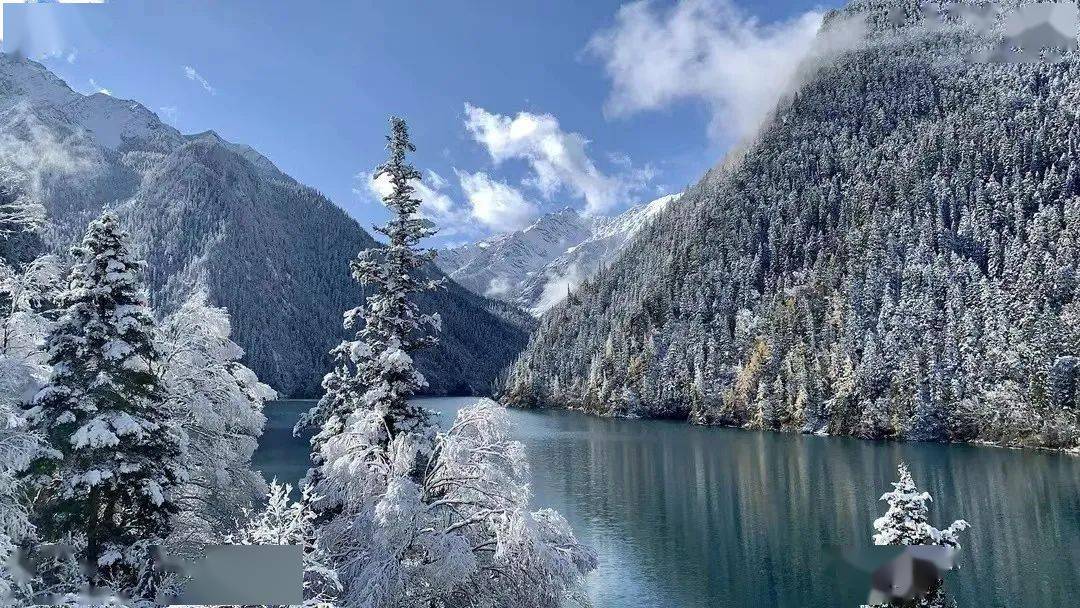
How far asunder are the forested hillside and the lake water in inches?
546

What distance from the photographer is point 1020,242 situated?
11519 centimetres

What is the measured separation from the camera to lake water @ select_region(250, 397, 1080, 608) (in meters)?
33.3

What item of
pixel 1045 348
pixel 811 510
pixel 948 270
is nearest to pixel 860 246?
pixel 948 270

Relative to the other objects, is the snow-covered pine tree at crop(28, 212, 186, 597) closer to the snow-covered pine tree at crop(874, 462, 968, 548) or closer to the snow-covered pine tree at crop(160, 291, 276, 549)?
the snow-covered pine tree at crop(160, 291, 276, 549)

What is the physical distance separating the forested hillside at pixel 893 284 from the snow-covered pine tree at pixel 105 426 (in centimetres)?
9465

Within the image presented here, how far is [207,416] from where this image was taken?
16719 mm

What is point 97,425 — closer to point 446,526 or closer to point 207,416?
point 207,416

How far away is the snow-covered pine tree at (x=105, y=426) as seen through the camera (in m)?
13.0

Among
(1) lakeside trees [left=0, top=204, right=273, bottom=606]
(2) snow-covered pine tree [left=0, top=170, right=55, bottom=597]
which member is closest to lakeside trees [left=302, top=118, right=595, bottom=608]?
(1) lakeside trees [left=0, top=204, right=273, bottom=606]

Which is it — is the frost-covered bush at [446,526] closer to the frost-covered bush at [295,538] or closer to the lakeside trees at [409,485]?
the lakeside trees at [409,485]

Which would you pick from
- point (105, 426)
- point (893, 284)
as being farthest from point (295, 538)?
point (893, 284)

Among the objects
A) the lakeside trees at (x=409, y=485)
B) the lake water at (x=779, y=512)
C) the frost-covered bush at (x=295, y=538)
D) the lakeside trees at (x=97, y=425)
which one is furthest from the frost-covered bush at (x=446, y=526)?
the lake water at (x=779, y=512)

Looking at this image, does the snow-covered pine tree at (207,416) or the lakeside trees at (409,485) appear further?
the snow-covered pine tree at (207,416)

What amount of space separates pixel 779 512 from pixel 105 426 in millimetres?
47184
